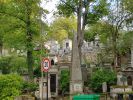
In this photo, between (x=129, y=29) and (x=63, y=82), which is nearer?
(x=63, y=82)

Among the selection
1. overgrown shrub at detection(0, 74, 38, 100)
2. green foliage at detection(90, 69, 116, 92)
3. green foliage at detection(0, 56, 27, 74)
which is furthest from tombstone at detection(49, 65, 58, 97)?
green foliage at detection(0, 56, 27, 74)

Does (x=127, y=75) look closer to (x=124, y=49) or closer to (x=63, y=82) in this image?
(x=63, y=82)

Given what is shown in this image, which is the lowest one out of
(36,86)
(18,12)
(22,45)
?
(36,86)

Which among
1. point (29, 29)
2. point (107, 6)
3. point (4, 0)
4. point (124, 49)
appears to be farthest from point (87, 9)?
point (124, 49)

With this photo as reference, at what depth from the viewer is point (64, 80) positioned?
108ft

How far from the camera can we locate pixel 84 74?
35.2 meters

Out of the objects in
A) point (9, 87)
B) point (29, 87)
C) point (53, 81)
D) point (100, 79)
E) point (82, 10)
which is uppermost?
point (82, 10)

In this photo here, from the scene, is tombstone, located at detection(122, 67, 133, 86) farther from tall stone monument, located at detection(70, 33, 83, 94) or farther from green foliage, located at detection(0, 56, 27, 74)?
green foliage, located at detection(0, 56, 27, 74)

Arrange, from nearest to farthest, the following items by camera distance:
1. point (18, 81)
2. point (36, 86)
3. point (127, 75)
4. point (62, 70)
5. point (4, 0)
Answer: point (18, 81) < point (36, 86) < point (127, 75) < point (62, 70) < point (4, 0)

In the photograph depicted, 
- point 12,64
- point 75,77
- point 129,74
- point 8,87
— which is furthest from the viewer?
point 12,64

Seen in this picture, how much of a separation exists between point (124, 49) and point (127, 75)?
12.5 meters

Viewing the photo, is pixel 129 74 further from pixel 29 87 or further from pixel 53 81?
pixel 29 87

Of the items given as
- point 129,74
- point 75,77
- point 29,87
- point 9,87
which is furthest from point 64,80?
point 9,87

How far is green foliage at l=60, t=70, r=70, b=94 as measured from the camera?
32.3 meters
